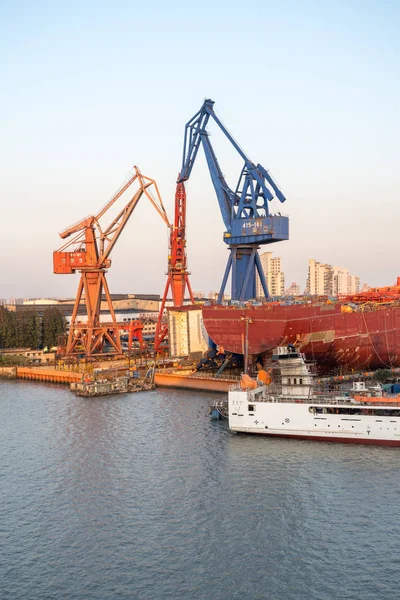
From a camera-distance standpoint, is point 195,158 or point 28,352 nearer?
point 195,158

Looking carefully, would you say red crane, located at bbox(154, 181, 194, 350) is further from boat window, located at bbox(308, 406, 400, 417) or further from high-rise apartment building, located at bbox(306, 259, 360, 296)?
high-rise apartment building, located at bbox(306, 259, 360, 296)

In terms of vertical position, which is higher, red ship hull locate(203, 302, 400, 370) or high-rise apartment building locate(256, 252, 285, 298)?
high-rise apartment building locate(256, 252, 285, 298)

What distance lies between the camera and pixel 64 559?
1730 centimetres

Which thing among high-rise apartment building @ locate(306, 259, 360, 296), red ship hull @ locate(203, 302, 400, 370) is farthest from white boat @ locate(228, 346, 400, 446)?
high-rise apartment building @ locate(306, 259, 360, 296)

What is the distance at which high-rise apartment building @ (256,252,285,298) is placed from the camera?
360 feet

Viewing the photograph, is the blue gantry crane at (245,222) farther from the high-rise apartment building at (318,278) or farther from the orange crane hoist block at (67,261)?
the high-rise apartment building at (318,278)

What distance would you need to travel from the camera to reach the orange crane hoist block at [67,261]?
177ft

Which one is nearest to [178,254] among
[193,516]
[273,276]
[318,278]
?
[193,516]

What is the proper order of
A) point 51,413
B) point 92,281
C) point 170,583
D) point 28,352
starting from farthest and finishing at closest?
point 28,352, point 92,281, point 51,413, point 170,583

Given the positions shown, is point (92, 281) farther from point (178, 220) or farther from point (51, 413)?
point (51, 413)

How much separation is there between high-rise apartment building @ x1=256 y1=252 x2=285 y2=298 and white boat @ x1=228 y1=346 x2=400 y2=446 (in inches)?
3007

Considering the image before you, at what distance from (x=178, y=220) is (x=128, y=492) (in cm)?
3534

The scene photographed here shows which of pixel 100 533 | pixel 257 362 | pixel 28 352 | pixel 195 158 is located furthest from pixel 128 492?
pixel 28 352

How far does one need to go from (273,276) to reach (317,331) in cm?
7416
